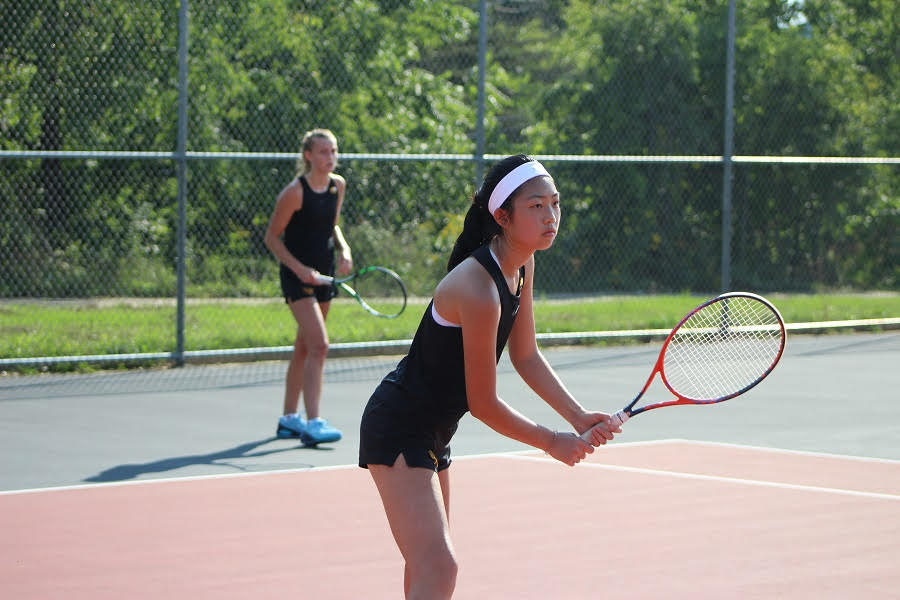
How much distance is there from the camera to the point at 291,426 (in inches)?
363

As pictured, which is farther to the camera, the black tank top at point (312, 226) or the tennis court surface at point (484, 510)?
the black tank top at point (312, 226)

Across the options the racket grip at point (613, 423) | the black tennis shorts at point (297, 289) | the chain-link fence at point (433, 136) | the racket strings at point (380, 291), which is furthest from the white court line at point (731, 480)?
the racket strings at point (380, 291)

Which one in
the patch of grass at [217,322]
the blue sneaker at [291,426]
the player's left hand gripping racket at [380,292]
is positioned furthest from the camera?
the player's left hand gripping racket at [380,292]

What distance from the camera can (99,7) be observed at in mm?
13172

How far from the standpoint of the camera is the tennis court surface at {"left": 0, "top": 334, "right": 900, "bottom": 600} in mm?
5738

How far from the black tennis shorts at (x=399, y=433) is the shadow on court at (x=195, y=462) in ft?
12.7

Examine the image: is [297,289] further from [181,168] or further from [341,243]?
[181,168]

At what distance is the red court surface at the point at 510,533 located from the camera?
566 centimetres

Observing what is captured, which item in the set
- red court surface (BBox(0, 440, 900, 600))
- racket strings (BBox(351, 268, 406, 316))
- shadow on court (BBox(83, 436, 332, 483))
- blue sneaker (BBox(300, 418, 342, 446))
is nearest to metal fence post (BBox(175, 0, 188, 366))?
racket strings (BBox(351, 268, 406, 316))

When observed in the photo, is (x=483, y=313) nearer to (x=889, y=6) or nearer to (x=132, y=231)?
(x=132, y=231)

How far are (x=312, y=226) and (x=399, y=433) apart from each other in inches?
205

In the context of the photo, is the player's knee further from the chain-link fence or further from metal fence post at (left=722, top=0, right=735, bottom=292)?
metal fence post at (left=722, top=0, right=735, bottom=292)

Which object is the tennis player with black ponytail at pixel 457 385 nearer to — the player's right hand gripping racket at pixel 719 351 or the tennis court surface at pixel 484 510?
the player's right hand gripping racket at pixel 719 351

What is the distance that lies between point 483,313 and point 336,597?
181 centimetres
